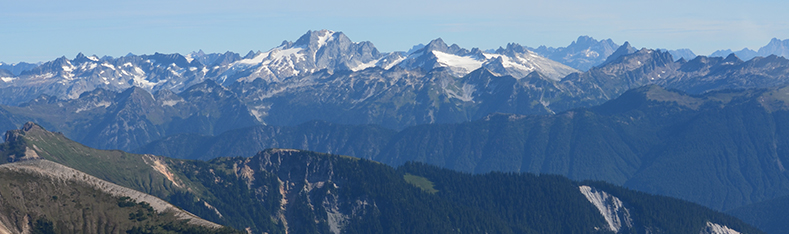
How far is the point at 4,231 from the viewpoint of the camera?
175875 mm

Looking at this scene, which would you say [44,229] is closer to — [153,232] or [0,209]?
[0,209]

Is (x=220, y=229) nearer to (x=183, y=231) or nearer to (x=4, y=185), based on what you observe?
(x=183, y=231)

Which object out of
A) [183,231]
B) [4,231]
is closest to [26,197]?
[4,231]

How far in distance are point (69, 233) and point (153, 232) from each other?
65.2ft

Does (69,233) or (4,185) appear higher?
(4,185)

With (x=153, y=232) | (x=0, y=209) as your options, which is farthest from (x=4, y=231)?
(x=153, y=232)

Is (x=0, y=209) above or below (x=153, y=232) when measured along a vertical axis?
above

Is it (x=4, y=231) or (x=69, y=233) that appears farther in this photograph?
(x=69, y=233)

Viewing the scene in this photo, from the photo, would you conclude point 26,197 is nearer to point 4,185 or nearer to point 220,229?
point 4,185

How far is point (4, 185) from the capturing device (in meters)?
199

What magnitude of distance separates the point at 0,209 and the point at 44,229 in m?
10.8

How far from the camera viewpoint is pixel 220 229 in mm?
193125

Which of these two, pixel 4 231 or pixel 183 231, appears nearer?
pixel 4 231

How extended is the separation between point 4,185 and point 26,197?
5.69m
